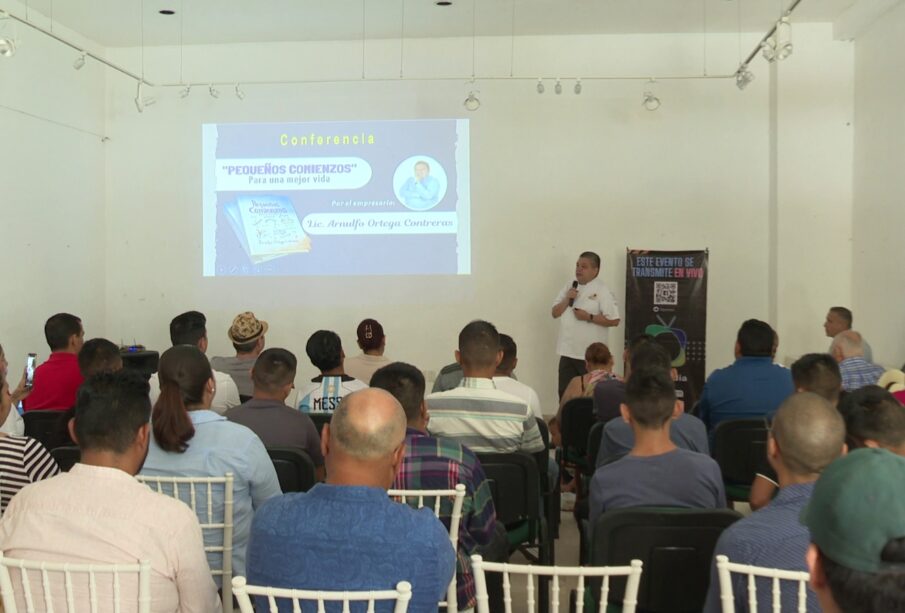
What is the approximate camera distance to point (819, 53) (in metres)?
7.33

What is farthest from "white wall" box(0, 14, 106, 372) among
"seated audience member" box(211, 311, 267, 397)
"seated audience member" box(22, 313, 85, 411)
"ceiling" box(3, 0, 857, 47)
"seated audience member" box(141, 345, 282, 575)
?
"seated audience member" box(141, 345, 282, 575)

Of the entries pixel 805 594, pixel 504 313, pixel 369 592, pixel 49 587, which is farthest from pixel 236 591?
pixel 504 313

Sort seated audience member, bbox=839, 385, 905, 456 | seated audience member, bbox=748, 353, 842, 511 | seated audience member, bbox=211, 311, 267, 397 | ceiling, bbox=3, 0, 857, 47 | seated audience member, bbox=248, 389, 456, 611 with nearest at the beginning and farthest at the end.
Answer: seated audience member, bbox=248, 389, 456, 611, seated audience member, bbox=839, 385, 905, 456, seated audience member, bbox=748, 353, 842, 511, seated audience member, bbox=211, 311, 267, 397, ceiling, bbox=3, 0, 857, 47

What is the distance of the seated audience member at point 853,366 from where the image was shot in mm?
4530

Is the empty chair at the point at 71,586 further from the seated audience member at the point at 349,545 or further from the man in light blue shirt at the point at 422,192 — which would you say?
the man in light blue shirt at the point at 422,192

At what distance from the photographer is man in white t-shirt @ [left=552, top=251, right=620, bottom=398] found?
7043 mm

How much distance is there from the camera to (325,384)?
407cm

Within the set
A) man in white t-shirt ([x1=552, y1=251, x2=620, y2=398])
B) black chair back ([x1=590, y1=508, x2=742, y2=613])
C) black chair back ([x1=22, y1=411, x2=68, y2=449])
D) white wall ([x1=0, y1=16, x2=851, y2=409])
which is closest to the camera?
black chair back ([x1=590, y1=508, x2=742, y2=613])

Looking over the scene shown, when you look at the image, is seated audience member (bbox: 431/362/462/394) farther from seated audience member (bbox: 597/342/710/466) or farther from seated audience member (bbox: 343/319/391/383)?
seated audience member (bbox: 597/342/710/466)

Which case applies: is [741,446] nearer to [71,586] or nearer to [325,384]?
[325,384]

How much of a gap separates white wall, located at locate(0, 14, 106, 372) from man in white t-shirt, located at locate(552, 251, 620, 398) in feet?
14.3

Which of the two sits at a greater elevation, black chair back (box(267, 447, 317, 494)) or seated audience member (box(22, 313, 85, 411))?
seated audience member (box(22, 313, 85, 411))

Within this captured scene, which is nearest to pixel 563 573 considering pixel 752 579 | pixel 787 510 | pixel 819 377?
pixel 752 579

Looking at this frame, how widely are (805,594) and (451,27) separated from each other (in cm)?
657
